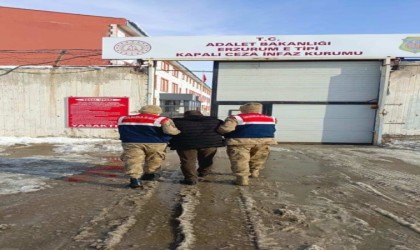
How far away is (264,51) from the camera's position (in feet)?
41.8

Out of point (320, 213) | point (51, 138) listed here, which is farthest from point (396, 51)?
point (51, 138)

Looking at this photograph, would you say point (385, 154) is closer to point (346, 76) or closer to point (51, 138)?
point (346, 76)

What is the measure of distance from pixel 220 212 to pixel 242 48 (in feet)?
31.6

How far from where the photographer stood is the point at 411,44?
39.0 feet

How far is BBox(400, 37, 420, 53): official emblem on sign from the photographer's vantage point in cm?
1180

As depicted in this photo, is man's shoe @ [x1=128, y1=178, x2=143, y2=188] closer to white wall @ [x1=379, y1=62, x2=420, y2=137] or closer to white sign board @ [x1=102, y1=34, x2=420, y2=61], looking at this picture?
white sign board @ [x1=102, y1=34, x2=420, y2=61]

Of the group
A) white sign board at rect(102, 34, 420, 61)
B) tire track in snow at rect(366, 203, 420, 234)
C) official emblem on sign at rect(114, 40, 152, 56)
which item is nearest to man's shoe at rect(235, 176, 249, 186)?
tire track in snow at rect(366, 203, 420, 234)

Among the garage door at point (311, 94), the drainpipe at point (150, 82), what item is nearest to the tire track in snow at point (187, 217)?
the drainpipe at point (150, 82)

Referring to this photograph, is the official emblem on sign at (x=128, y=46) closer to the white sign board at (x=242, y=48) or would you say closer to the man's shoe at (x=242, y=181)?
the white sign board at (x=242, y=48)

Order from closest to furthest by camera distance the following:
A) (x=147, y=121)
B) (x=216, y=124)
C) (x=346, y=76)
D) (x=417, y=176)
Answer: (x=147, y=121) < (x=216, y=124) < (x=417, y=176) < (x=346, y=76)

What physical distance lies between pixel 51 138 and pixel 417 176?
12.6 m

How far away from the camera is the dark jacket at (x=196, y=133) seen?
225 inches

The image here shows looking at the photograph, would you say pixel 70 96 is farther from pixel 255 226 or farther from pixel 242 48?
pixel 255 226

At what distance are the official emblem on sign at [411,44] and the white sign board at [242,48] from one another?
0.57m
